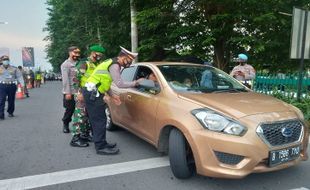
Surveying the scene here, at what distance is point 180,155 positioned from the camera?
4012mm

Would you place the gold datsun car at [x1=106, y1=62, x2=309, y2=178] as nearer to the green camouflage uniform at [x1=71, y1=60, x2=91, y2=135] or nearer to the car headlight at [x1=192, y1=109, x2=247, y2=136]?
the car headlight at [x1=192, y1=109, x2=247, y2=136]

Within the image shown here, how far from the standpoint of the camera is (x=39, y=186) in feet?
13.3

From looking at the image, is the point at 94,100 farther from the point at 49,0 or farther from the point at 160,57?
the point at 49,0

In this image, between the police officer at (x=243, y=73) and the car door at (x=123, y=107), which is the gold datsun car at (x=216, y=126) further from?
the police officer at (x=243, y=73)

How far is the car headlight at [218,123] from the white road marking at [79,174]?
133cm

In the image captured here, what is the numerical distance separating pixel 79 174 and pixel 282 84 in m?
6.93

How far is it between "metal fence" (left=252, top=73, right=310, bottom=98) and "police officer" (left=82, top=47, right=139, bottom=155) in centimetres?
531

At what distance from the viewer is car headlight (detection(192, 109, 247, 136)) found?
362 cm

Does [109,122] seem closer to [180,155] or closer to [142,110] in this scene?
[142,110]

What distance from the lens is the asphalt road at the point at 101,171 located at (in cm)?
405

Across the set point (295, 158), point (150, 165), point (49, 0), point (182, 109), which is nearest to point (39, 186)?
point (150, 165)

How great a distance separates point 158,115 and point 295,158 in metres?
1.84

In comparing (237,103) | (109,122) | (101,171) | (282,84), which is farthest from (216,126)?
(282,84)

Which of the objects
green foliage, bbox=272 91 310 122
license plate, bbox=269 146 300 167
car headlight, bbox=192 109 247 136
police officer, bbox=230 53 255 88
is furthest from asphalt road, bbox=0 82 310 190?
police officer, bbox=230 53 255 88
